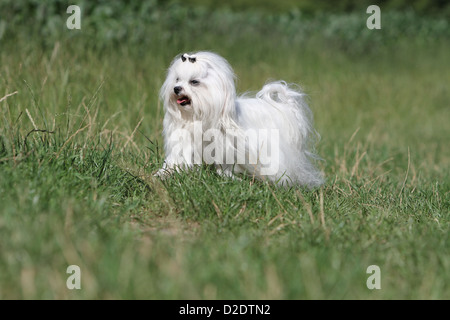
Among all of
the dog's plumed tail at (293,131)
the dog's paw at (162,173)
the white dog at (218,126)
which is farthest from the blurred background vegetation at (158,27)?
the dog's paw at (162,173)

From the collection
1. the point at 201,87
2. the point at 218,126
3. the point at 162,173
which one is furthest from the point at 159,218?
the point at 201,87

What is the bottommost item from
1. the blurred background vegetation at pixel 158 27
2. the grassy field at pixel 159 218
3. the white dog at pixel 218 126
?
the grassy field at pixel 159 218

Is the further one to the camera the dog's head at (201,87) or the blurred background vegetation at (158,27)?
the blurred background vegetation at (158,27)

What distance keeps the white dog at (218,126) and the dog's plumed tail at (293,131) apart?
0.04 ft

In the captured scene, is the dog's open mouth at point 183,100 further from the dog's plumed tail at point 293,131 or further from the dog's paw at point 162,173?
the dog's plumed tail at point 293,131

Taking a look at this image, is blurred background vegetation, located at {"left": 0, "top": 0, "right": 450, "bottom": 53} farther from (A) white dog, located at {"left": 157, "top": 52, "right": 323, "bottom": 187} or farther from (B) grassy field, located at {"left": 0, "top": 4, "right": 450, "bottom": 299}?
(A) white dog, located at {"left": 157, "top": 52, "right": 323, "bottom": 187}

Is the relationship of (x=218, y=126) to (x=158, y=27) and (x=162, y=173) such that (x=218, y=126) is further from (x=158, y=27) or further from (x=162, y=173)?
(x=158, y=27)

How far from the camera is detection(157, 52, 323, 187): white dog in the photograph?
421 centimetres

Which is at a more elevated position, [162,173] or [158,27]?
[158,27]

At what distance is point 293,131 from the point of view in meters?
4.94

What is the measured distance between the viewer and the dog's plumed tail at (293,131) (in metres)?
4.86

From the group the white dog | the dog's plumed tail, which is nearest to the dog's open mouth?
the white dog

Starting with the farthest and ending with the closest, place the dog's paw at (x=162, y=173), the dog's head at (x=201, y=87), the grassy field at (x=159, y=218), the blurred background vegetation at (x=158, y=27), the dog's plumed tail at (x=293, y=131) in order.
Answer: the blurred background vegetation at (x=158, y=27), the dog's plumed tail at (x=293, y=131), the dog's head at (x=201, y=87), the dog's paw at (x=162, y=173), the grassy field at (x=159, y=218)

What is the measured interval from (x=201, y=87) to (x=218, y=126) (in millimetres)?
306
